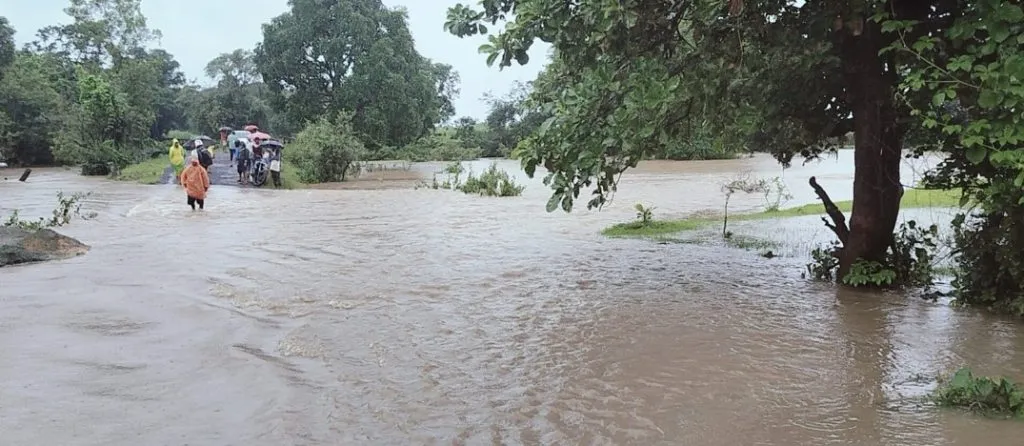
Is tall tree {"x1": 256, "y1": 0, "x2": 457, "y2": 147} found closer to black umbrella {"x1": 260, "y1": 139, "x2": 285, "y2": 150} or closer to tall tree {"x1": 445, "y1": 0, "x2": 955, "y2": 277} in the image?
black umbrella {"x1": 260, "y1": 139, "x2": 285, "y2": 150}

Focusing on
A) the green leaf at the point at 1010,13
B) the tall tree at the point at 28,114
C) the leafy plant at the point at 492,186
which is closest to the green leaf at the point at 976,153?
the green leaf at the point at 1010,13

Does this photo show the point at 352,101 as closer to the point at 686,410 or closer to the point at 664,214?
the point at 664,214

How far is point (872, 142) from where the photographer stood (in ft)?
25.3

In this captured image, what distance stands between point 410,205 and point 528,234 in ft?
21.7

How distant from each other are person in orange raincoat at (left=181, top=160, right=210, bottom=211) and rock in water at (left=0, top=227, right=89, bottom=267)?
549 cm

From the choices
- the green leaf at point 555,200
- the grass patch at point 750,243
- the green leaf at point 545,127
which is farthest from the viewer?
the grass patch at point 750,243

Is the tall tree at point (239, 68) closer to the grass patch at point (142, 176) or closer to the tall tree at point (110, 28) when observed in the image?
the tall tree at point (110, 28)

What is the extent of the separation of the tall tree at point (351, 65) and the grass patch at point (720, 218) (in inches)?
1233

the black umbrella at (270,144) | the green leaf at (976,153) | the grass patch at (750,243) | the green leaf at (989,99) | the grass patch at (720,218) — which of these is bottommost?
the grass patch at (750,243)

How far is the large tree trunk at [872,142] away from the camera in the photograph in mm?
7555

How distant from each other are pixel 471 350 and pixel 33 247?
7.25 meters

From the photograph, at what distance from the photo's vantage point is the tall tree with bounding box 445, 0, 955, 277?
6930mm

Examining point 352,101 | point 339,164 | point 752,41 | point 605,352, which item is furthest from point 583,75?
point 352,101

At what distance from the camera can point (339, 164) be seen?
96.4 feet
